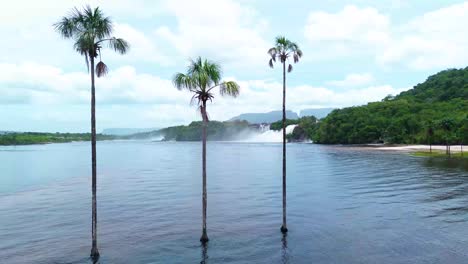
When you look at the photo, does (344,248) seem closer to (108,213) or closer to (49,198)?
(108,213)

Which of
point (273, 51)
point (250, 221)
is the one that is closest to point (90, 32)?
point (273, 51)

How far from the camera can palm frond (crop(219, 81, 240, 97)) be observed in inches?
1003

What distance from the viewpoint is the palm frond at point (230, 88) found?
2547 cm

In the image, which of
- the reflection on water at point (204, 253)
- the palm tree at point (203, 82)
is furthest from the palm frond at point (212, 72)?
the reflection on water at point (204, 253)

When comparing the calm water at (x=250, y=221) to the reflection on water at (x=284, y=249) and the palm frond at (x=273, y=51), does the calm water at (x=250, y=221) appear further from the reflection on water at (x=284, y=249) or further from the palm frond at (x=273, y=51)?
the palm frond at (x=273, y=51)

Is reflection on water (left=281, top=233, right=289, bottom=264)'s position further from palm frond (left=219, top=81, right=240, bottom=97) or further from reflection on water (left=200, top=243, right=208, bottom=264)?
palm frond (left=219, top=81, right=240, bottom=97)

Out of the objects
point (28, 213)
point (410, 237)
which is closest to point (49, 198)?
point (28, 213)

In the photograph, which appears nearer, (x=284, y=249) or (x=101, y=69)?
(x=101, y=69)

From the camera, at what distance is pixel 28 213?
1948 inches

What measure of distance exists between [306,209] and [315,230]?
1034cm

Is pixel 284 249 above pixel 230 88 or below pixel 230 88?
below

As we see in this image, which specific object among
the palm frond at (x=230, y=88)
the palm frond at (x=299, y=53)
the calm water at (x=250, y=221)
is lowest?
the calm water at (x=250, y=221)

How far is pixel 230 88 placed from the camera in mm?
25484

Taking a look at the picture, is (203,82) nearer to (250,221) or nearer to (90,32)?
(90,32)
